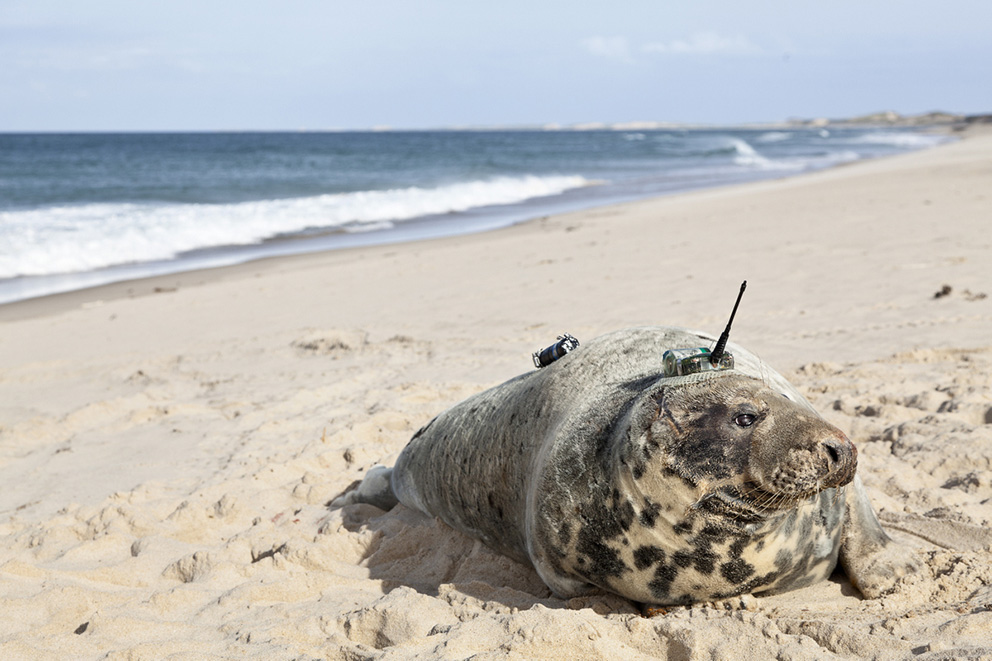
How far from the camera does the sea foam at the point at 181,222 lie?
14539 millimetres

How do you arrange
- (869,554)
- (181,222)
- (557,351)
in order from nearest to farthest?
(869,554), (557,351), (181,222)

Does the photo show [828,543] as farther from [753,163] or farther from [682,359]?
[753,163]

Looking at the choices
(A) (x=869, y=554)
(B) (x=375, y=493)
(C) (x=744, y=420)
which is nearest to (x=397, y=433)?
(B) (x=375, y=493)

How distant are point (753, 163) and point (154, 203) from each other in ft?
83.3

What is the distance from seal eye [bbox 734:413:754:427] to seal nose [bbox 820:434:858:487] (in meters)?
0.22

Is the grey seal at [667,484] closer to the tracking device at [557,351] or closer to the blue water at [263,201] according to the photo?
the tracking device at [557,351]

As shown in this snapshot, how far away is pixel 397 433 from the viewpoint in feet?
17.7

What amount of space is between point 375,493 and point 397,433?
3.23 ft

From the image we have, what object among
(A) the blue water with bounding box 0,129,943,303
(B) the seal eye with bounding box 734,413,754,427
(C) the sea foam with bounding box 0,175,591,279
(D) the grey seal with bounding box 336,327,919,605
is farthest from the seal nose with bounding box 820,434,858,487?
(C) the sea foam with bounding box 0,175,591,279

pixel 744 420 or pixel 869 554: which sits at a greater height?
pixel 744 420

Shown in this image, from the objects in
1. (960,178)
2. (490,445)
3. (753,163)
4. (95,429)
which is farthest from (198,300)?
(753,163)

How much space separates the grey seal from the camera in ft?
8.49

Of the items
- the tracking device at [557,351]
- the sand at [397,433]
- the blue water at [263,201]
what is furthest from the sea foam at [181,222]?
the tracking device at [557,351]

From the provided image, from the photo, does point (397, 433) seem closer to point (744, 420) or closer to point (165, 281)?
point (744, 420)
